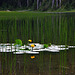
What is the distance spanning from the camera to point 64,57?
1098 cm

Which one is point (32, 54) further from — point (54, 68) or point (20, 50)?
point (54, 68)

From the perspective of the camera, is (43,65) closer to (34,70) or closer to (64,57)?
(34,70)

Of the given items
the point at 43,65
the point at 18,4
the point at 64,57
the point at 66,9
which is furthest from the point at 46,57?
the point at 18,4

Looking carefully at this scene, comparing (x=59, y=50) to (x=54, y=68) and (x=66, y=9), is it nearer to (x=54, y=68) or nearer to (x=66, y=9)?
(x=54, y=68)

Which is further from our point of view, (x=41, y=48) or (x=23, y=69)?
(x=41, y=48)

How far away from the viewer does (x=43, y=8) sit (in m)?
91.9

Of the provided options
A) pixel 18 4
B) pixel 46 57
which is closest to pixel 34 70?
pixel 46 57

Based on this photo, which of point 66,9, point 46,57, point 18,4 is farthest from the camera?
point 18,4

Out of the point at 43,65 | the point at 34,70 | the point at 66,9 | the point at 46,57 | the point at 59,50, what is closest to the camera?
the point at 34,70

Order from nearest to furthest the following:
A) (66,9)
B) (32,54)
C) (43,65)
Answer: (43,65)
(32,54)
(66,9)

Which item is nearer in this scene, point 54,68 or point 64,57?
point 54,68

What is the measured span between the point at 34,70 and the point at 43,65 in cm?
74

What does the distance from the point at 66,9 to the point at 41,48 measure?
247ft

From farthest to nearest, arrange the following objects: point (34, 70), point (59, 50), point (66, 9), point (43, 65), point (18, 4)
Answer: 1. point (18, 4)
2. point (66, 9)
3. point (59, 50)
4. point (43, 65)
5. point (34, 70)
